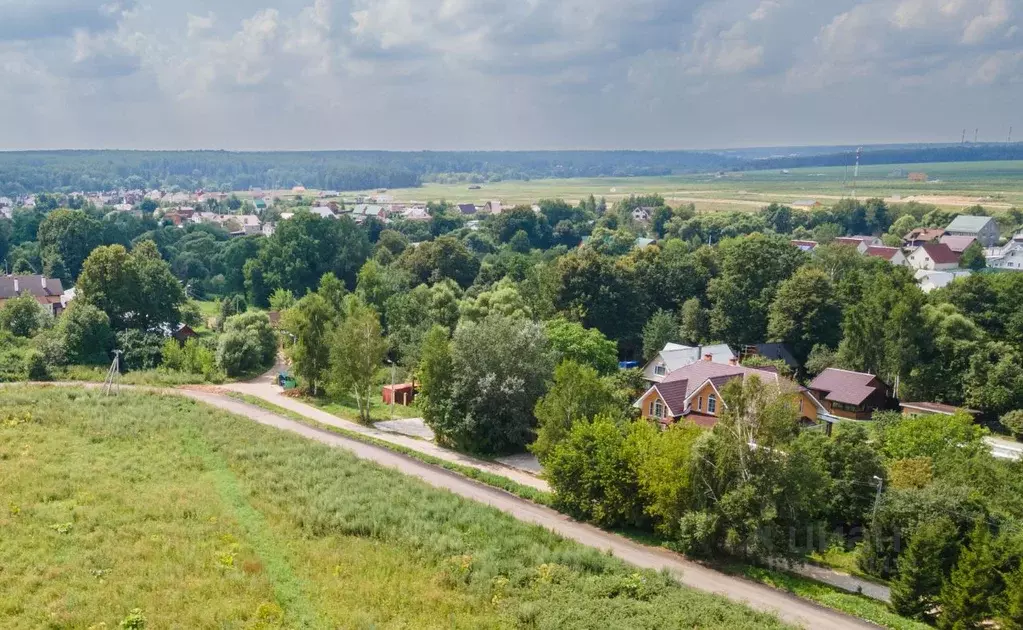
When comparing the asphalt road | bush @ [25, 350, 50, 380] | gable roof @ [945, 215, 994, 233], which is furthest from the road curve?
gable roof @ [945, 215, 994, 233]

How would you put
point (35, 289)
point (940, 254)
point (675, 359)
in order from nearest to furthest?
point (675, 359), point (35, 289), point (940, 254)

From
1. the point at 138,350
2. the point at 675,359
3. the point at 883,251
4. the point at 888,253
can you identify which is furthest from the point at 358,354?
the point at 883,251

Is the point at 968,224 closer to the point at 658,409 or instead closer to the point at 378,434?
the point at 658,409

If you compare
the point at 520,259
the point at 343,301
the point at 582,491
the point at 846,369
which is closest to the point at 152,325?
the point at 343,301

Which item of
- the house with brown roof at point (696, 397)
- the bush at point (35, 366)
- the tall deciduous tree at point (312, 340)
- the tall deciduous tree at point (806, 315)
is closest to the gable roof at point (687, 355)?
the house with brown roof at point (696, 397)

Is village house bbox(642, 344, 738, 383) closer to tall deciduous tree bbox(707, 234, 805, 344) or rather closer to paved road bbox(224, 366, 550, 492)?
tall deciduous tree bbox(707, 234, 805, 344)

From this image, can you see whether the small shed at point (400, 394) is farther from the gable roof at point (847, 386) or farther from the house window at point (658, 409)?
the gable roof at point (847, 386)

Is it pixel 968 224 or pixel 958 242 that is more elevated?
pixel 968 224
